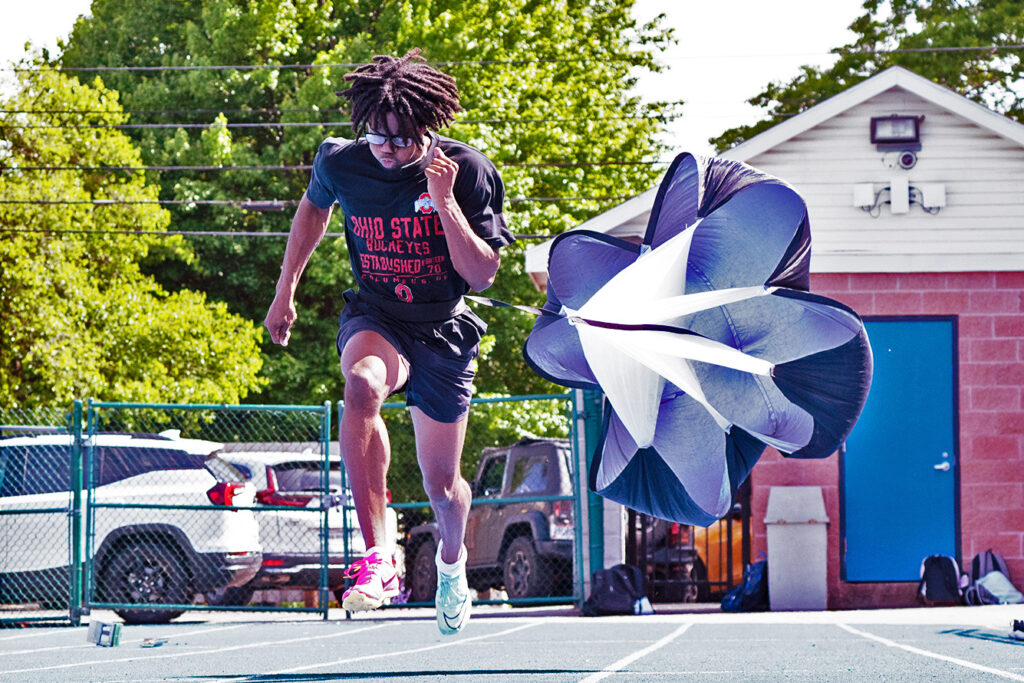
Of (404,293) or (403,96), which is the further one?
(404,293)

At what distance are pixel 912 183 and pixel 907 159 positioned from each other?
0.27 m

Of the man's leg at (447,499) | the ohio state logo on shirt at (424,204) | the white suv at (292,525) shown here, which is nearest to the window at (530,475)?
the white suv at (292,525)

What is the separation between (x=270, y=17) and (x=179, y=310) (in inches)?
290

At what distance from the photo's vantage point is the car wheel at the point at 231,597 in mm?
13094

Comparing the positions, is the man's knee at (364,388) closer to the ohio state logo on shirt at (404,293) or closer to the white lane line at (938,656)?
the ohio state logo on shirt at (404,293)

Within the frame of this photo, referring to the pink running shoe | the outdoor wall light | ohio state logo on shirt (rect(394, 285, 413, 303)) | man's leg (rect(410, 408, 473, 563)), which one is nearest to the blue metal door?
the outdoor wall light

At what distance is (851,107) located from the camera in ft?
45.9

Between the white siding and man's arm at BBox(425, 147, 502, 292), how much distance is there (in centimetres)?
1018

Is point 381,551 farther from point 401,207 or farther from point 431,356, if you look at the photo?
point 401,207

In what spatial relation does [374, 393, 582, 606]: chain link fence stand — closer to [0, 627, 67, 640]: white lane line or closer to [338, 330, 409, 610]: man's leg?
[0, 627, 67, 640]: white lane line

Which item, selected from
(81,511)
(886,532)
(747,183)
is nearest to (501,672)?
(747,183)

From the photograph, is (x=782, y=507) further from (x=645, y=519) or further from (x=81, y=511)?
(x=81, y=511)

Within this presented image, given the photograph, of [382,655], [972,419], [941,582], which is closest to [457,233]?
[382,655]

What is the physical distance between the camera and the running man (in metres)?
4.00
